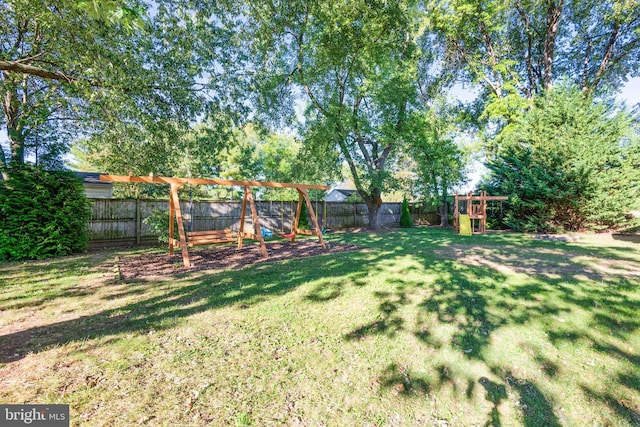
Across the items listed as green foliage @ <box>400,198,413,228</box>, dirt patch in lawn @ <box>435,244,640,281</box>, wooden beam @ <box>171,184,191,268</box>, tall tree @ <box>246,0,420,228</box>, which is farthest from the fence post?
green foliage @ <box>400,198,413,228</box>

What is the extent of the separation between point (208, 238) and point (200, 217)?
3.88m

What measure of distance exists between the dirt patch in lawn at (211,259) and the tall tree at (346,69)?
19.7 ft

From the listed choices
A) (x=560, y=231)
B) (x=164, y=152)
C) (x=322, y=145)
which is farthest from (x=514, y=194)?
(x=164, y=152)

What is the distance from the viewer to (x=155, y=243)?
9.44 m

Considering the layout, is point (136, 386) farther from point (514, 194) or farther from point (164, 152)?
point (514, 194)

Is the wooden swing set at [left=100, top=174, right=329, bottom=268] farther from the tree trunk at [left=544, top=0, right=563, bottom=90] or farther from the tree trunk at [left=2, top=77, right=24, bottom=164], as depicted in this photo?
the tree trunk at [left=544, top=0, right=563, bottom=90]

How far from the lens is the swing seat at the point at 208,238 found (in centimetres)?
707

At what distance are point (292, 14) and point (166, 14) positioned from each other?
5.68 meters

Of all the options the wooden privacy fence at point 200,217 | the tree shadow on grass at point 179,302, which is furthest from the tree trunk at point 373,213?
the tree shadow on grass at point 179,302

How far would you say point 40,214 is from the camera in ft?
22.0

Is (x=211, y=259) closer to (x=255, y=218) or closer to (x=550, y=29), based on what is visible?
(x=255, y=218)

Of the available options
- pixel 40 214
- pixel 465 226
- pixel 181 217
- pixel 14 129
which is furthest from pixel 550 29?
pixel 14 129

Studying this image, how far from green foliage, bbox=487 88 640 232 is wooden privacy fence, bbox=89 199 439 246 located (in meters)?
7.27

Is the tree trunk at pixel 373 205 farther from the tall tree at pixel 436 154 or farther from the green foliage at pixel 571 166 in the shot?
the green foliage at pixel 571 166
